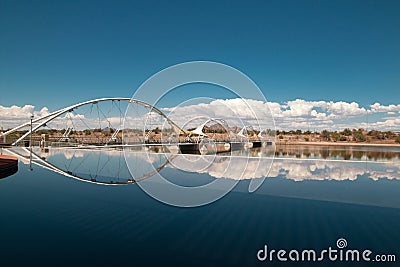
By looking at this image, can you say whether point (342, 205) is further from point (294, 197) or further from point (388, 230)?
point (388, 230)

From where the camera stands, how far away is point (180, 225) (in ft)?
15.3

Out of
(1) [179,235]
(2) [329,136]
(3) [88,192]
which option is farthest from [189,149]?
(2) [329,136]

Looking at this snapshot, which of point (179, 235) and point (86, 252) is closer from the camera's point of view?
point (86, 252)

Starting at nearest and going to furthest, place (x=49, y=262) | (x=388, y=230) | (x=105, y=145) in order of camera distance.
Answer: (x=49, y=262), (x=388, y=230), (x=105, y=145)

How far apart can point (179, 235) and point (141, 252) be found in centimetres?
75

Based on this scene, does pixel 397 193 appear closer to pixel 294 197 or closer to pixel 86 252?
pixel 294 197

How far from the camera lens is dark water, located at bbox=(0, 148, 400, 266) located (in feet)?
11.3

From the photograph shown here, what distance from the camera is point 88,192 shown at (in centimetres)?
702

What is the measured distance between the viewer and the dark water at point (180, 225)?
3.44 meters

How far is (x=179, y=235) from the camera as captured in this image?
13.7ft

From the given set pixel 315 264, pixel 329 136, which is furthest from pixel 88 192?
pixel 329 136

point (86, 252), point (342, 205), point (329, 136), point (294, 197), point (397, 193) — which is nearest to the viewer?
point (86, 252)

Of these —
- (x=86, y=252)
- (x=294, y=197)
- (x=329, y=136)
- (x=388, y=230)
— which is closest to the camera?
(x=86, y=252)

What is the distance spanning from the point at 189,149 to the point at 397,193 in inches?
744
